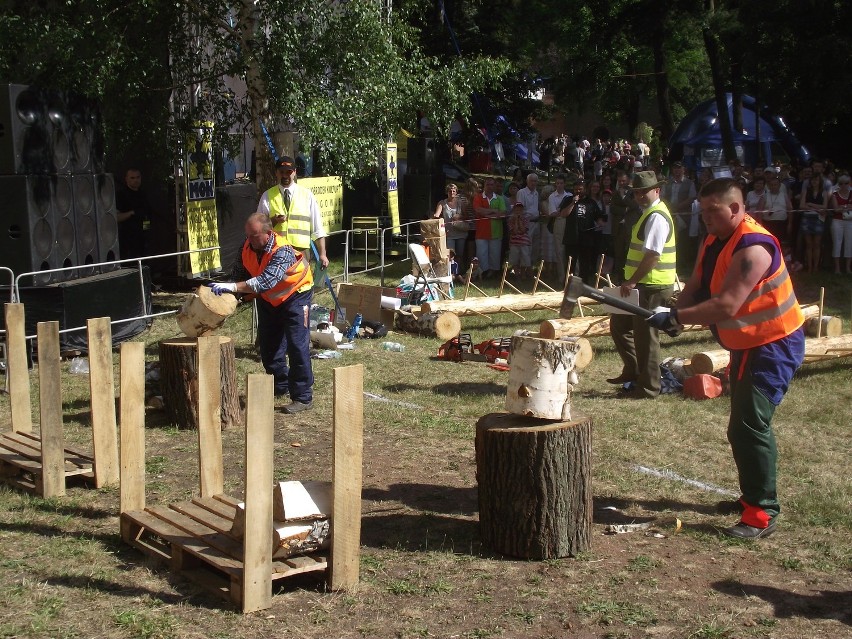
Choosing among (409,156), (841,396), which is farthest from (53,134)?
(409,156)

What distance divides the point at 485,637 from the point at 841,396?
5884mm

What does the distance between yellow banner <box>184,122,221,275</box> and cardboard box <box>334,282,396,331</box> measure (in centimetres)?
248

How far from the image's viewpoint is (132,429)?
215 inches

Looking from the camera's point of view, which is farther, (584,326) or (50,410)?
(584,326)

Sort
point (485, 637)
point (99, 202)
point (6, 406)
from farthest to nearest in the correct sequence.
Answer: point (99, 202) < point (6, 406) < point (485, 637)

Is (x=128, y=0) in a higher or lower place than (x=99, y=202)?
higher

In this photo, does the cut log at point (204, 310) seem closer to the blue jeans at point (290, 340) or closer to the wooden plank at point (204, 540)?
the blue jeans at point (290, 340)

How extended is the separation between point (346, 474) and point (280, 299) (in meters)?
3.49

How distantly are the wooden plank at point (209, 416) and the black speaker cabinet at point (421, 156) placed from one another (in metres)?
14.8

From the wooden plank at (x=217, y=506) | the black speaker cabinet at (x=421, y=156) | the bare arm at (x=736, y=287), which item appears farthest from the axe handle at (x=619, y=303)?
the black speaker cabinet at (x=421, y=156)

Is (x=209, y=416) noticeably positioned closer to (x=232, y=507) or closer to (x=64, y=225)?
(x=232, y=507)

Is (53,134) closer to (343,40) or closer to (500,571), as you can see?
(343,40)

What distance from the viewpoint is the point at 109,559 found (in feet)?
17.3

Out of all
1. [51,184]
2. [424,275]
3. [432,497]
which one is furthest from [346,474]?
[424,275]
